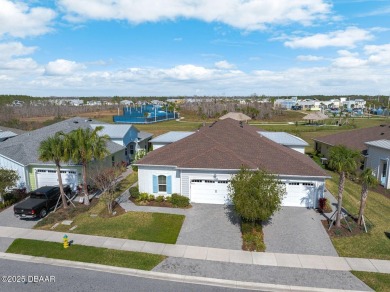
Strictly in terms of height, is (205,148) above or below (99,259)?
above

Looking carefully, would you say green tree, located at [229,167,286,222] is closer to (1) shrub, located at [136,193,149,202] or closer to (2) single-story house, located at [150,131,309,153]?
(1) shrub, located at [136,193,149,202]

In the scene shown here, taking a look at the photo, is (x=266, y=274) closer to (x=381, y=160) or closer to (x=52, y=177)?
(x=52, y=177)

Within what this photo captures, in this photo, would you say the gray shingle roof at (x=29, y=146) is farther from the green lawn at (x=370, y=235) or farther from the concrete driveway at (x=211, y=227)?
the green lawn at (x=370, y=235)

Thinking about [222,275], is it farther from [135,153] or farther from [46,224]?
[135,153]

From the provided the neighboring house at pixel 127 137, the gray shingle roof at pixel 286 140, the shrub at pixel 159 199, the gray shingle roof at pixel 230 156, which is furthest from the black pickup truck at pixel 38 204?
the gray shingle roof at pixel 286 140

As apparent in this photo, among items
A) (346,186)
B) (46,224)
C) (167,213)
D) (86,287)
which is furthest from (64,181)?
(346,186)

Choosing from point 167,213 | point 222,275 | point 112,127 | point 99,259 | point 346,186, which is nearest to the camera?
point 222,275
